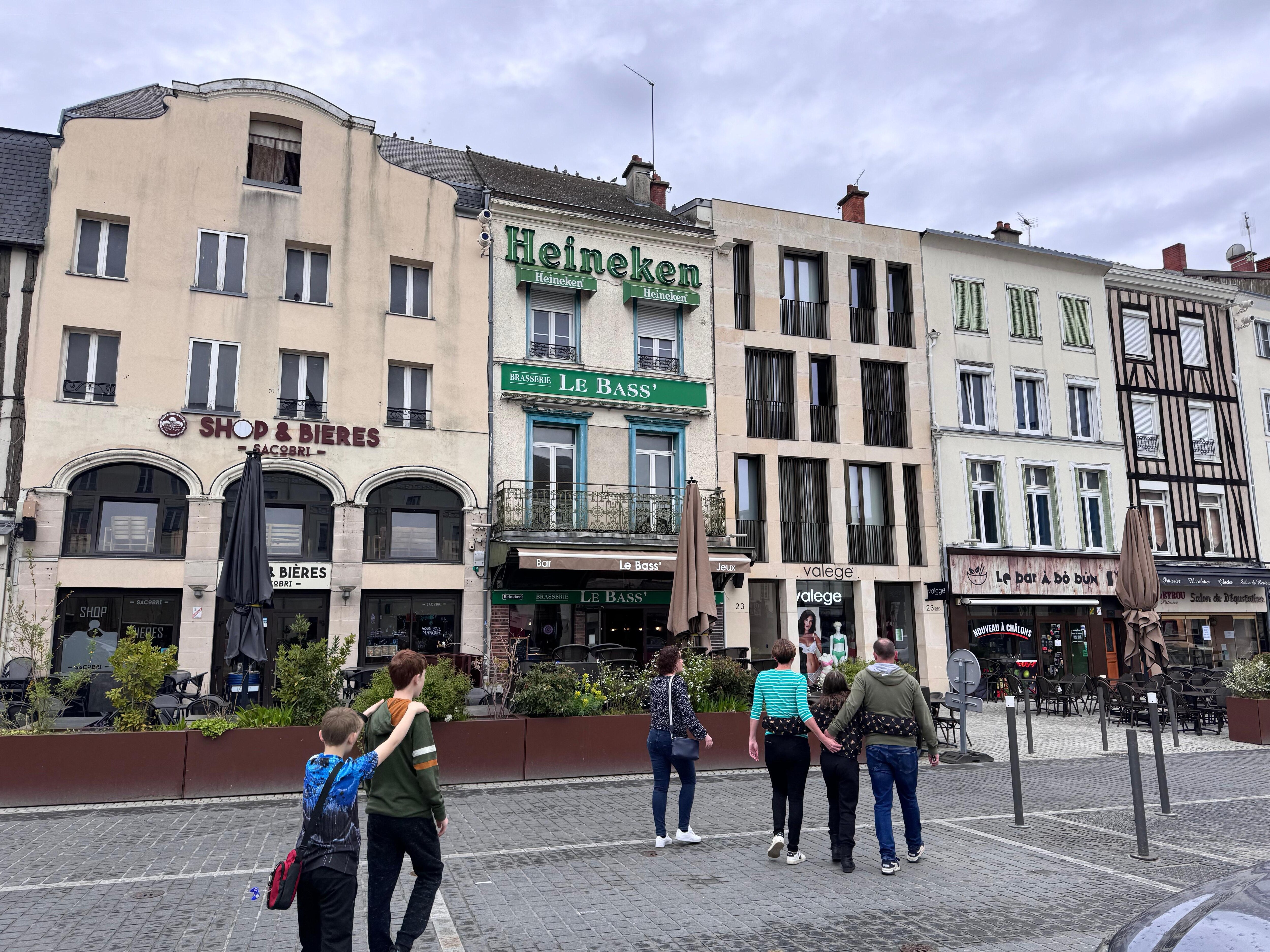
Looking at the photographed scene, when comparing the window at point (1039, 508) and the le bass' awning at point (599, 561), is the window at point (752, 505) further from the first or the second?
the window at point (1039, 508)

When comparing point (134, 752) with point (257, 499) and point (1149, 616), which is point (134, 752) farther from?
point (1149, 616)

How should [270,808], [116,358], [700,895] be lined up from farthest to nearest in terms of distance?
[116,358], [270,808], [700,895]

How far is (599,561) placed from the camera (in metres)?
18.8

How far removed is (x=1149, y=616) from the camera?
18203mm

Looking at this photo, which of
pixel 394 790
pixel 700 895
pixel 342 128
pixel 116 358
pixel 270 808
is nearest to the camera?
pixel 394 790

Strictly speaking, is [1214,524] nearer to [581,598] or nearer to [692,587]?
[581,598]

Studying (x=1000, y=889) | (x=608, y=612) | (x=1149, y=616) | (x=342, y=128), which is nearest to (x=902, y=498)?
(x=1149, y=616)

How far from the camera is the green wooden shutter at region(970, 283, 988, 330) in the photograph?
25703 mm

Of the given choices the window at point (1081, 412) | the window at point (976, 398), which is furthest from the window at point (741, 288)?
the window at point (1081, 412)

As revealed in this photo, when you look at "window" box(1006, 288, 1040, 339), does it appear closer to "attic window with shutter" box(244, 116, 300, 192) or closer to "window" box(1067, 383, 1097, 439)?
"window" box(1067, 383, 1097, 439)

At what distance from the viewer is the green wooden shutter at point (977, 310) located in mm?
25703

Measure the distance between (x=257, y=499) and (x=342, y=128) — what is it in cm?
1110

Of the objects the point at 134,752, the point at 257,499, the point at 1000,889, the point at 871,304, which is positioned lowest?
the point at 1000,889

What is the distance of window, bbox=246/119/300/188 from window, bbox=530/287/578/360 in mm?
5688
